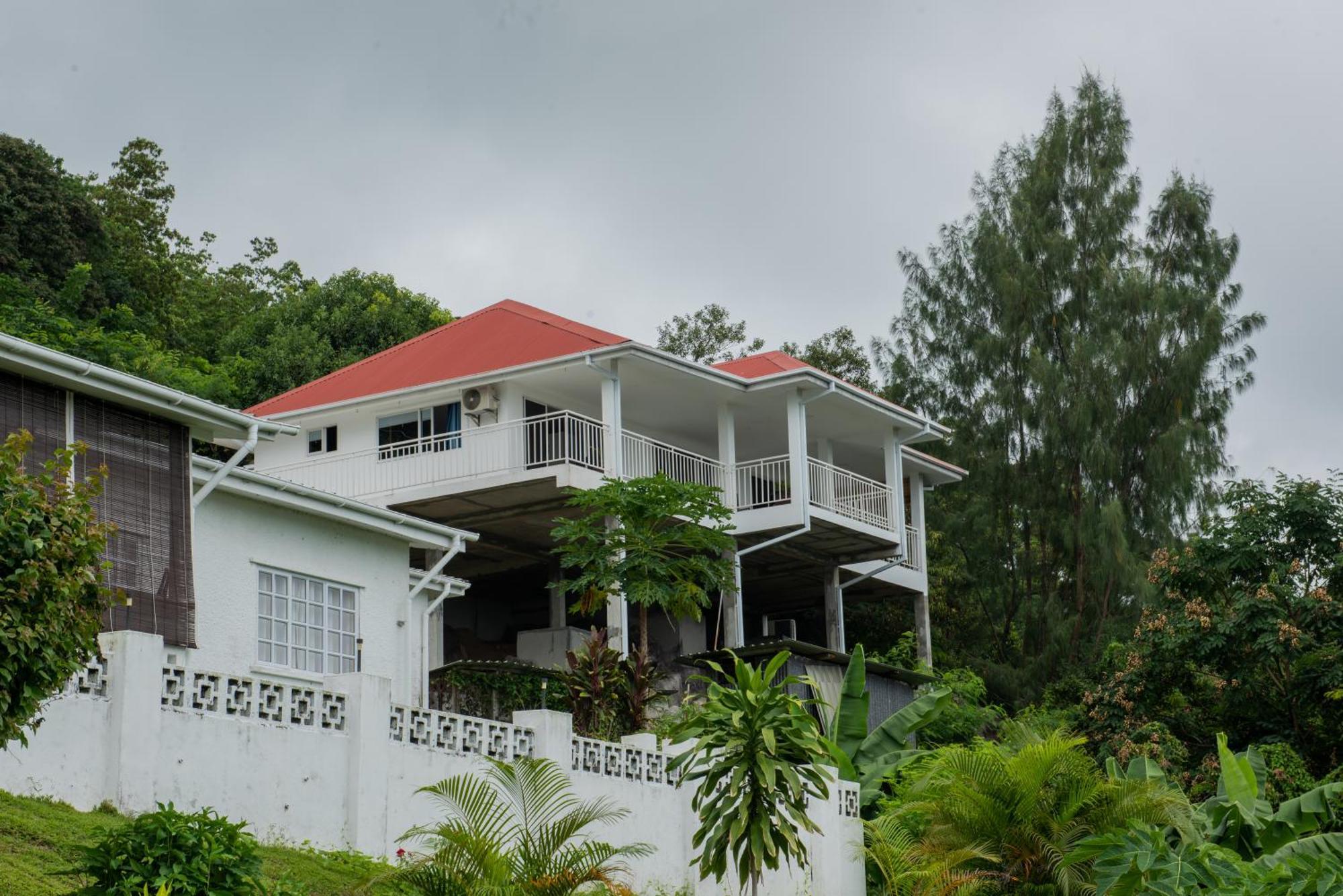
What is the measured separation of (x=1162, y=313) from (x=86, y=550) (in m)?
29.3

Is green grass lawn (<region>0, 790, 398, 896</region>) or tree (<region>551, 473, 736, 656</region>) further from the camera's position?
tree (<region>551, 473, 736, 656</region>)

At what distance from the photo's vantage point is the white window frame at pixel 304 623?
1900 cm

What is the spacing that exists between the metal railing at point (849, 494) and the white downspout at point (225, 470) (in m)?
11.7

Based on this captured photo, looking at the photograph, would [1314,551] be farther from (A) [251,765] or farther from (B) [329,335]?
(B) [329,335]

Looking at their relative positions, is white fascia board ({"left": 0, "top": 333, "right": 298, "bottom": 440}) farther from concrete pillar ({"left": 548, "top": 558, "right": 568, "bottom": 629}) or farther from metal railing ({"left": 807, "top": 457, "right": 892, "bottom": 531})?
metal railing ({"left": 807, "top": 457, "right": 892, "bottom": 531})

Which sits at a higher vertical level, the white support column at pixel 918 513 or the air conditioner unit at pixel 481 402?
the air conditioner unit at pixel 481 402

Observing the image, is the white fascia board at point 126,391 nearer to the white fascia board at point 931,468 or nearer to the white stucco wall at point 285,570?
the white stucco wall at point 285,570

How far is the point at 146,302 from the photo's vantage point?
4028 centimetres

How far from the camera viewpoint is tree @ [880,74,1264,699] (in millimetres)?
34031

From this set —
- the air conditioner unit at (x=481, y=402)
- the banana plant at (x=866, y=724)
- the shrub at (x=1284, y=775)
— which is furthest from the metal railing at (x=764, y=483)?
the shrub at (x=1284, y=775)

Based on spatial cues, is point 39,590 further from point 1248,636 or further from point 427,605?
point 1248,636

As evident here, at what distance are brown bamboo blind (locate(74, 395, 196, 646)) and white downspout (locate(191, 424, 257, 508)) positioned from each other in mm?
373

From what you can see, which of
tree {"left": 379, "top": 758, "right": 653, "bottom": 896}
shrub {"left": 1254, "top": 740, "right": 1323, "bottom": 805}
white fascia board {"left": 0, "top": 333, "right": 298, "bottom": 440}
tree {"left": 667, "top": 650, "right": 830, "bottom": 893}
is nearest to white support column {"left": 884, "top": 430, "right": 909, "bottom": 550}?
shrub {"left": 1254, "top": 740, "right": 1323, "bottom": 805}

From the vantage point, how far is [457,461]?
25.9 meters
